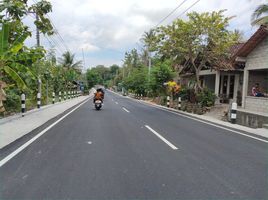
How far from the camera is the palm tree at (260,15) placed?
17.6 metres

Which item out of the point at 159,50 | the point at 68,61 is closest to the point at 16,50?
the point at 159,50

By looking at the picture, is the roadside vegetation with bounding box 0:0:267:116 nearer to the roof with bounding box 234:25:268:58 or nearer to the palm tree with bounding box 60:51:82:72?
the roof with bounding box 234:25:268:58

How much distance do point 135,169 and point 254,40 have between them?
16606 mm

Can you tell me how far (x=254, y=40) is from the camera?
19.8 metres

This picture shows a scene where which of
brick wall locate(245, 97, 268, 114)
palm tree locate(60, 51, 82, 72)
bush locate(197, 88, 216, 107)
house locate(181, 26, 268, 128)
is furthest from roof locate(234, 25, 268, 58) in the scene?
palm tree locate(60, 51, 82, 72)

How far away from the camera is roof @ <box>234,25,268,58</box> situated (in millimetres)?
18819

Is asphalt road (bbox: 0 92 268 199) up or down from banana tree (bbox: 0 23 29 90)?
down

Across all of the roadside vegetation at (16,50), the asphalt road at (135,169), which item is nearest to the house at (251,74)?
the asphalt road at (135,169)

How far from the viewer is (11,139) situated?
28.6 feet

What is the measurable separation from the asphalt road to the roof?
37.1ft

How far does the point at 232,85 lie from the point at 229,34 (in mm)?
7226

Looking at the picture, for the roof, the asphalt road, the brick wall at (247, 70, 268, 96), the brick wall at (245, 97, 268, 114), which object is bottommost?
the asphalt road

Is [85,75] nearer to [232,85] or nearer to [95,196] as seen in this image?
[232,85]

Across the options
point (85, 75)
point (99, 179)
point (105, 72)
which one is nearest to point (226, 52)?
point (99, 179)
